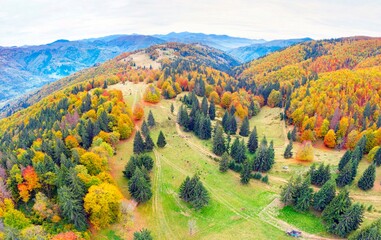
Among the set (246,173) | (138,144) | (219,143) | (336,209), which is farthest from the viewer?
(219,143)

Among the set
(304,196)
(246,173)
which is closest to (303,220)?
(304,196)

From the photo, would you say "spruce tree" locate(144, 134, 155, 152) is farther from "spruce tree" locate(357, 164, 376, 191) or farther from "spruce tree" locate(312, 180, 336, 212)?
"spruce tree" locate(357, 164, 376, 191)

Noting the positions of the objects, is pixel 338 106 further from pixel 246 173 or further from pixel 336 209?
pixel 336 209

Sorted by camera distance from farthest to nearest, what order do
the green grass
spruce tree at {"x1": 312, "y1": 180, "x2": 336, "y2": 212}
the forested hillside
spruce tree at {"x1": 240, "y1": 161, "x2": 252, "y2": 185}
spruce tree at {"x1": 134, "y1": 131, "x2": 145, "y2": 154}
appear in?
Result: the forested hillside < spruce tree at {"x1": 134, "y1": 131, "x2": 145, "y2": 154} < spruce tree at {"x1": 240, "y1": 161, "x2": 252, "y2": 185} < spruce tree at {"x1": 312, "y1": 180, "x2": 336, "y2": 212} < the green grass

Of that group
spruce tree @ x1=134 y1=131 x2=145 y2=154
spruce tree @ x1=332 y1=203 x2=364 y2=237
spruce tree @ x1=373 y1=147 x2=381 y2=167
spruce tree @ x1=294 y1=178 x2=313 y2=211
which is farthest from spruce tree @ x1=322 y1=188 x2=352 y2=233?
spruce tree @ x1=134 y1=131 x2=145 y2=154

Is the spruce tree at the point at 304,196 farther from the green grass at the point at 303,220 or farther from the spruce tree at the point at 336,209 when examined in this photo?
the spruce tree at the point at 336,209

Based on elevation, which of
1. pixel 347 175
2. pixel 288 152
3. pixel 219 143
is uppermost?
pixel 219 143
